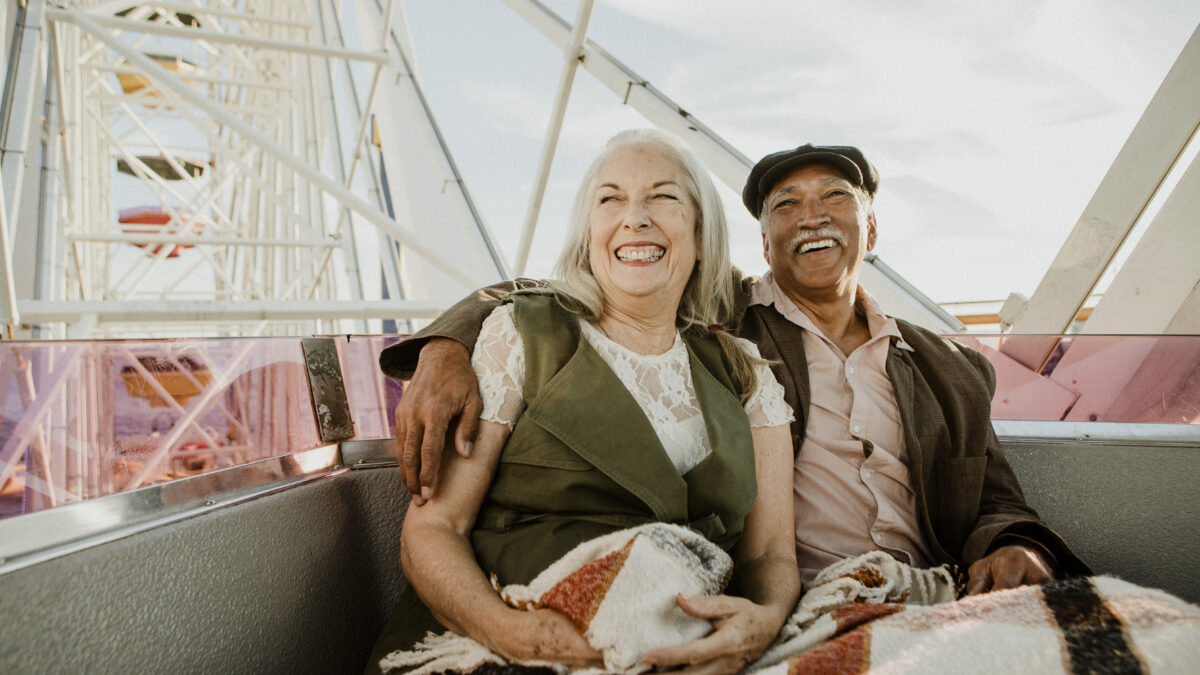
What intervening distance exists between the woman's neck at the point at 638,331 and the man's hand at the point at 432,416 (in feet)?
1.16

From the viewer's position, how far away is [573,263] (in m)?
1.59

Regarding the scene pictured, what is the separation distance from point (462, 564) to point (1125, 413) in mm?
1829

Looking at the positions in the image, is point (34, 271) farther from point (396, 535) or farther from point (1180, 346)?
point (1180, 346)

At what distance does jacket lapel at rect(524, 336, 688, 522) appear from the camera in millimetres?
1229

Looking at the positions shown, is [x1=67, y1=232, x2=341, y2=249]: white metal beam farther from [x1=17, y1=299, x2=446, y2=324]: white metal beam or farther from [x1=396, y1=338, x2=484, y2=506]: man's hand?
[x1=396, y1=338, x2=484, y2=506]: man's hand

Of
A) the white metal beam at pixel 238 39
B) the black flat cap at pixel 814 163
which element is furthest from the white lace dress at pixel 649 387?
the white metal beam at pixel 238 39

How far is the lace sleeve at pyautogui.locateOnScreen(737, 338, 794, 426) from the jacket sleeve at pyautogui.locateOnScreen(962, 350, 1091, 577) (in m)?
0.50

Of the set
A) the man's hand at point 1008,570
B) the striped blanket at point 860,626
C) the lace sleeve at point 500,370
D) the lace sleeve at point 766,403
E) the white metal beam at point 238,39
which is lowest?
the man's hand at point 1008,570

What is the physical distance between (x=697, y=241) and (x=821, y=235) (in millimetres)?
421

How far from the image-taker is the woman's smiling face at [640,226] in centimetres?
148

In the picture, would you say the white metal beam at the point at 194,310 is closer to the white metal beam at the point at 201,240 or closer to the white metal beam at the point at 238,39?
the white metal beam at the point at 238,39

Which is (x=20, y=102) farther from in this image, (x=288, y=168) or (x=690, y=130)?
(x=690, y=130)

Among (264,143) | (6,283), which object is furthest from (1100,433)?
(264,143)

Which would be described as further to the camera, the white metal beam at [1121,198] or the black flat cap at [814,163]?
the white metal beam at [1121,198]
